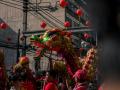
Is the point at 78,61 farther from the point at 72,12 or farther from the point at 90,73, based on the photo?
the point at 72,12

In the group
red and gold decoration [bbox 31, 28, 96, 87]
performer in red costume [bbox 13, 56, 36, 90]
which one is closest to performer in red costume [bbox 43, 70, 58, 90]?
performer in red costume [bbox 13, 56, 36, 90]

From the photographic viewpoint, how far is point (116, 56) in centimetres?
83

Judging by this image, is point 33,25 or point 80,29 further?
point 33,25

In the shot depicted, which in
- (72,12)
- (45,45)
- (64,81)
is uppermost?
(72,12)

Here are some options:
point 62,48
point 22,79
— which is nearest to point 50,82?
point 22,79

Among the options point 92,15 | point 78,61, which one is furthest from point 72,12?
point 92,15

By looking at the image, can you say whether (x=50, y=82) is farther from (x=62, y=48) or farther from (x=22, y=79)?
(x=62, y=48)

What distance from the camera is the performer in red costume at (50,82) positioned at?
645cm

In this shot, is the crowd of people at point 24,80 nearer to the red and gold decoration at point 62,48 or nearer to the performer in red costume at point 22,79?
the performer in red costume at point 22,79

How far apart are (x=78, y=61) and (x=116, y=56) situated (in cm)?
779

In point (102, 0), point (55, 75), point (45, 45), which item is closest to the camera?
point (102, 0)

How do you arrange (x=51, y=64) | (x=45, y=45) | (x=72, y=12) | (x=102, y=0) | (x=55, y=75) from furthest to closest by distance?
1. (x=72, y=12)
2. (x=45, y=45)
3. (x=51, y=64)
4. (x=55, y=75)
5. (x=102, y=0)

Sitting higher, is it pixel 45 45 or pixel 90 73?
pixel 45 45

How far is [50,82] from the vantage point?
6.67 metres
